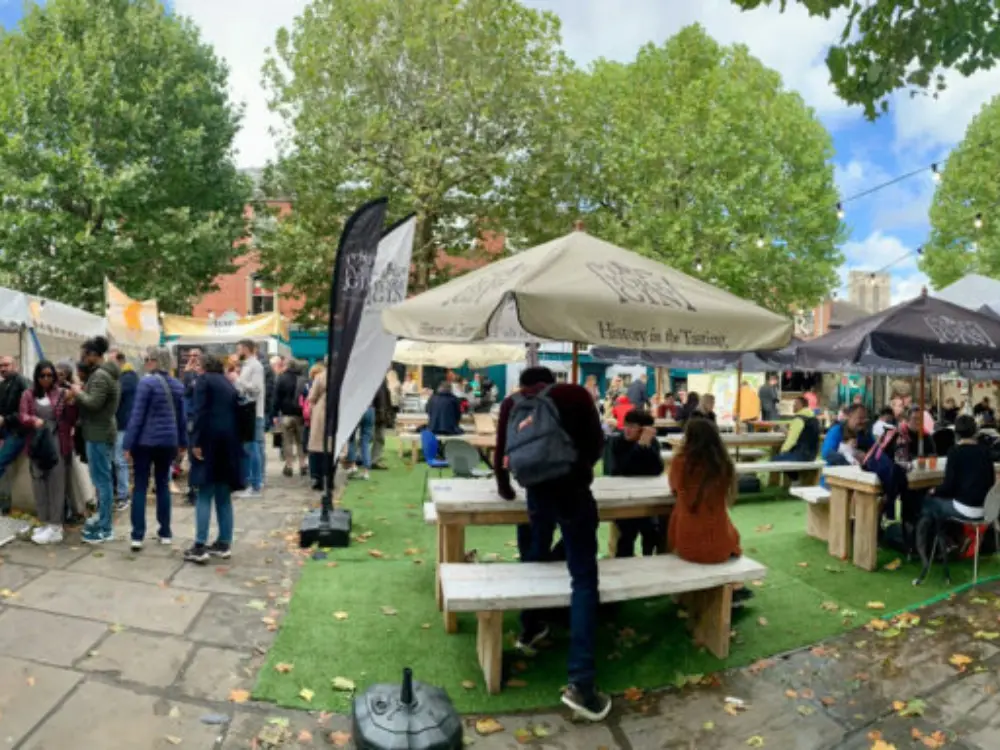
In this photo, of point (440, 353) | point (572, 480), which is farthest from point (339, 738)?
point (440, 353)

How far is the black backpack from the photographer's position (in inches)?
152

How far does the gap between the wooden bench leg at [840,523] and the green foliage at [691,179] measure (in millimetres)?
15272

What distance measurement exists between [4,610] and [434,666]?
2.99 metres

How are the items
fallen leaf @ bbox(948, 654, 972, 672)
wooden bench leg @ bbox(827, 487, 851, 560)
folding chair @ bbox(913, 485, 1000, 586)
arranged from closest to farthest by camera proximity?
fallen leaf @ bbox(948, 654, 972, 672) → folding chair @ bbox(913, 485, 1000, 586) → wooden bench leg @ bbox(827, 487, 851, 560)

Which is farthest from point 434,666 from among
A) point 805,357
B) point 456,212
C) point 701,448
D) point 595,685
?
point 456,212

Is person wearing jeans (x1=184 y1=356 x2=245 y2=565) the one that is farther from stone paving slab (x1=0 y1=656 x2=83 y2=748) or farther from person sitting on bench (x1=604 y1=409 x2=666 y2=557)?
person sitting on bench (x1=604 y1=409 x2=666 y2=557)

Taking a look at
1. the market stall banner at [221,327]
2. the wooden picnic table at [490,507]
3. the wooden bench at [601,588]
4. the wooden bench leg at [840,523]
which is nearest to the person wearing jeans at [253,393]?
the wooden picnic table at [490,507]

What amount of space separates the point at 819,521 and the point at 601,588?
13.8 ft

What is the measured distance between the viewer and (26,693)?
12.4 ft

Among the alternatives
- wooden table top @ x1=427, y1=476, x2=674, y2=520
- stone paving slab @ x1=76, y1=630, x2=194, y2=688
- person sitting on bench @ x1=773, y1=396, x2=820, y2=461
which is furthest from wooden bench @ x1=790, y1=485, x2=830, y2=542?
stone paving slab @ x1=76, y1=630, x2=194, y2=688

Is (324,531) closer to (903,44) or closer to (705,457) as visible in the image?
(705,457)

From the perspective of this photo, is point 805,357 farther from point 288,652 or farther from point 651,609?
point 288,652

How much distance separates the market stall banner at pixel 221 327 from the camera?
54.6 ft

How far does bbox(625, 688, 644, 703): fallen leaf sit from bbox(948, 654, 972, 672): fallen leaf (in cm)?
213
